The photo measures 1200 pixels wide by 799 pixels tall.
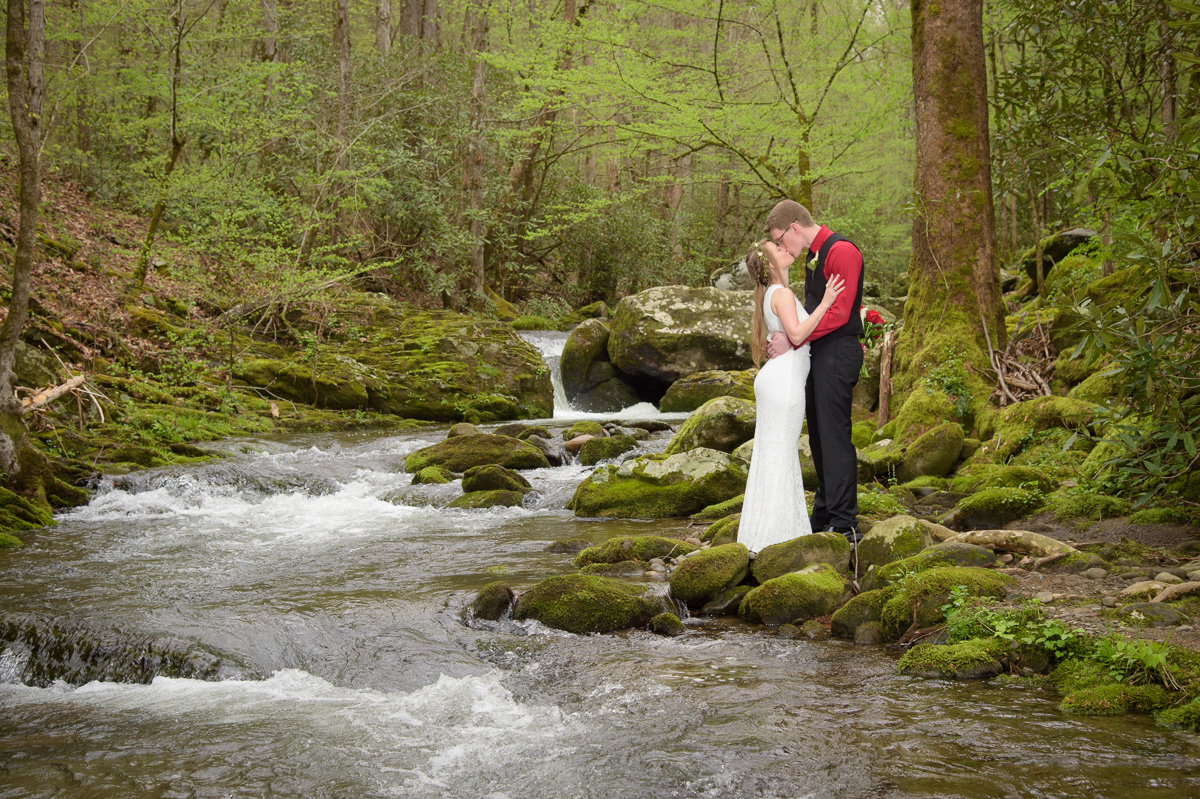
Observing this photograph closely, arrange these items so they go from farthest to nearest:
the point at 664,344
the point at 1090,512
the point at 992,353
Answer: the point at 664,344
the point at 992,353
the point at 1090,512

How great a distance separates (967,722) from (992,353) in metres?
6.32

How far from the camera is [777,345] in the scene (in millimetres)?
5723

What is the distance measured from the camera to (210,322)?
15.1 meters

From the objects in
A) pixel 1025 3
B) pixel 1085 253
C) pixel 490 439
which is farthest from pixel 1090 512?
pixel 490 439

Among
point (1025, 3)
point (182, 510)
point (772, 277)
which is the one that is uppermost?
point (1025, 3)

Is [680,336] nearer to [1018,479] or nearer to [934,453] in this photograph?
[934,453]

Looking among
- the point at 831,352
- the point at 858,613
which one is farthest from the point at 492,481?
the point at 858,613

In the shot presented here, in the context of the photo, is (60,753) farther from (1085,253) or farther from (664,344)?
(664,344)

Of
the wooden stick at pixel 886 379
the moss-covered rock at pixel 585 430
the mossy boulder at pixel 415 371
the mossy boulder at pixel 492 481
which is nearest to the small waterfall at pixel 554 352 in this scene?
the mossy boulder at pixel 415 371

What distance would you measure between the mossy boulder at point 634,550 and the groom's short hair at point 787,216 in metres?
2.62

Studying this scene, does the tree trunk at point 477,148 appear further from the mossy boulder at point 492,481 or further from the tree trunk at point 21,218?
the tree trunk at point 21,218

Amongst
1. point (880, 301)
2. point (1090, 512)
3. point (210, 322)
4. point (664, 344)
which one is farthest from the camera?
point (880, 301)

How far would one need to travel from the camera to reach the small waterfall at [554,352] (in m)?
18.4

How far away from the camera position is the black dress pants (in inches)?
221
